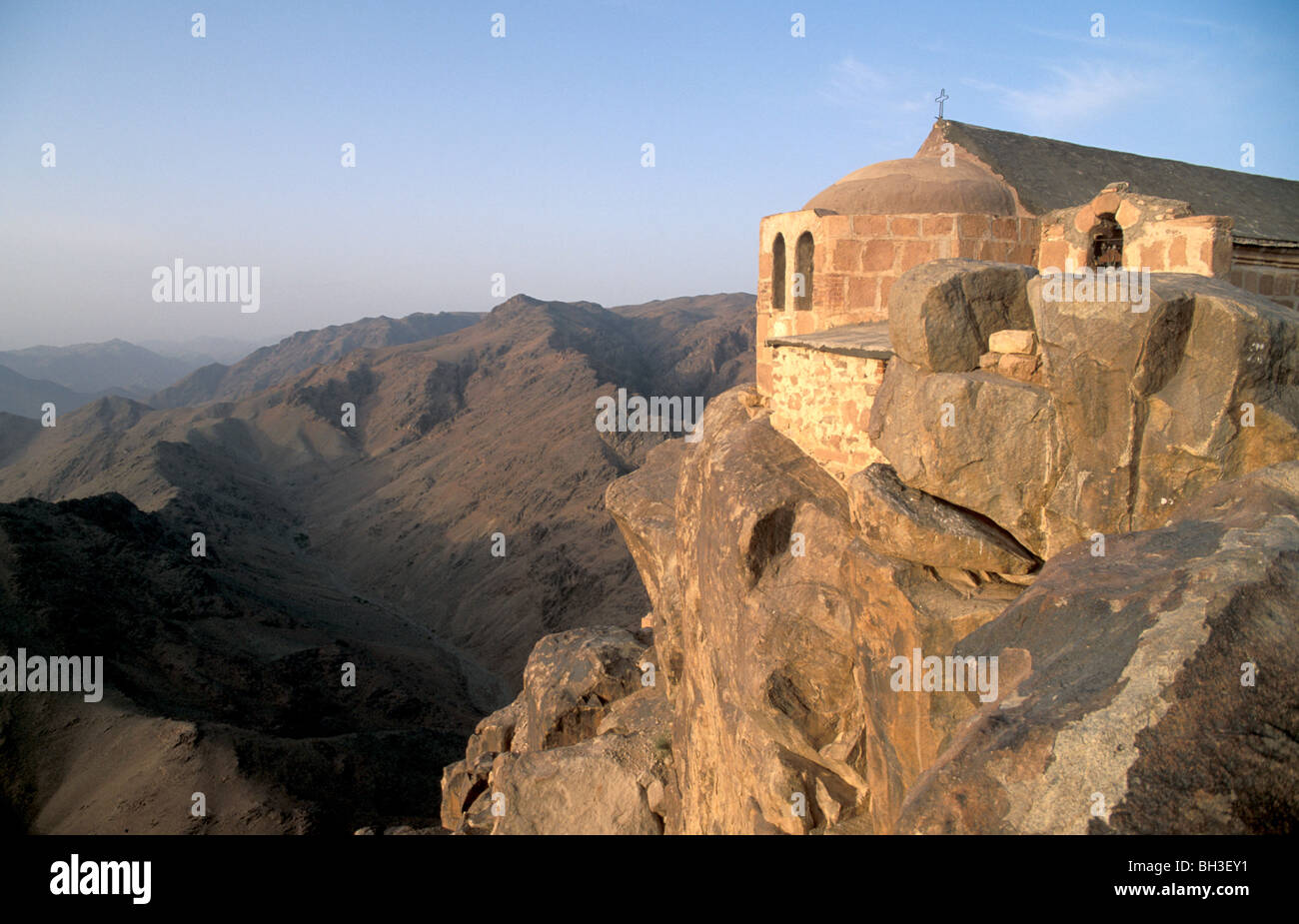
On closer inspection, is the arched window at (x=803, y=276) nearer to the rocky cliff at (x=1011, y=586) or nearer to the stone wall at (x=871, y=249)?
the stone wall at (x=871, y=249)

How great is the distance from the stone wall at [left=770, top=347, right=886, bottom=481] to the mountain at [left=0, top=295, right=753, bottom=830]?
12.5 metres

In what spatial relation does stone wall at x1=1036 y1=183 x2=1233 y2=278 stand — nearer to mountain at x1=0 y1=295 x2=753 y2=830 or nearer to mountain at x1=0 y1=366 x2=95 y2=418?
mountain at x1=0 y1=295 x2=753 y2=830

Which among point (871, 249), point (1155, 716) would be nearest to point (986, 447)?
point (1155, 716)

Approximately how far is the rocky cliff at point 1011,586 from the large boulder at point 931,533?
18mm

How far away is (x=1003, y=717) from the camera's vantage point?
310 centimetres

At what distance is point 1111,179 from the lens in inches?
657

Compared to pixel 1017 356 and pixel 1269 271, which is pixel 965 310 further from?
pixel 1269 271

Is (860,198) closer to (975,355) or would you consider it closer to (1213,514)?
(975,355)

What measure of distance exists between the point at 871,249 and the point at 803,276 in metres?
0.85

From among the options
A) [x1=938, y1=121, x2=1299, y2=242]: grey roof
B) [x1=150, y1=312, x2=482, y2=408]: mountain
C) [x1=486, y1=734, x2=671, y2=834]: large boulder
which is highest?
[x1=150, y1=312, x2=482, y2=408]: mountain

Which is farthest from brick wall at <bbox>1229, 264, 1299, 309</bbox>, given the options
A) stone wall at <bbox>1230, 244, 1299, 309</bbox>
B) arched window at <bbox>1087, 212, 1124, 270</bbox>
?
arched window at <bbox>1087, 212, 1124, 270</bbox>

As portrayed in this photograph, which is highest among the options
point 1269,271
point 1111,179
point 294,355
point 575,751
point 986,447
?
point 294,355

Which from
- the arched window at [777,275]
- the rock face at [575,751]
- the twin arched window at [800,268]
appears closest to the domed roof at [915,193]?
the twin arched window at [800,268]

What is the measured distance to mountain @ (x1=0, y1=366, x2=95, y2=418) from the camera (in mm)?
104125
